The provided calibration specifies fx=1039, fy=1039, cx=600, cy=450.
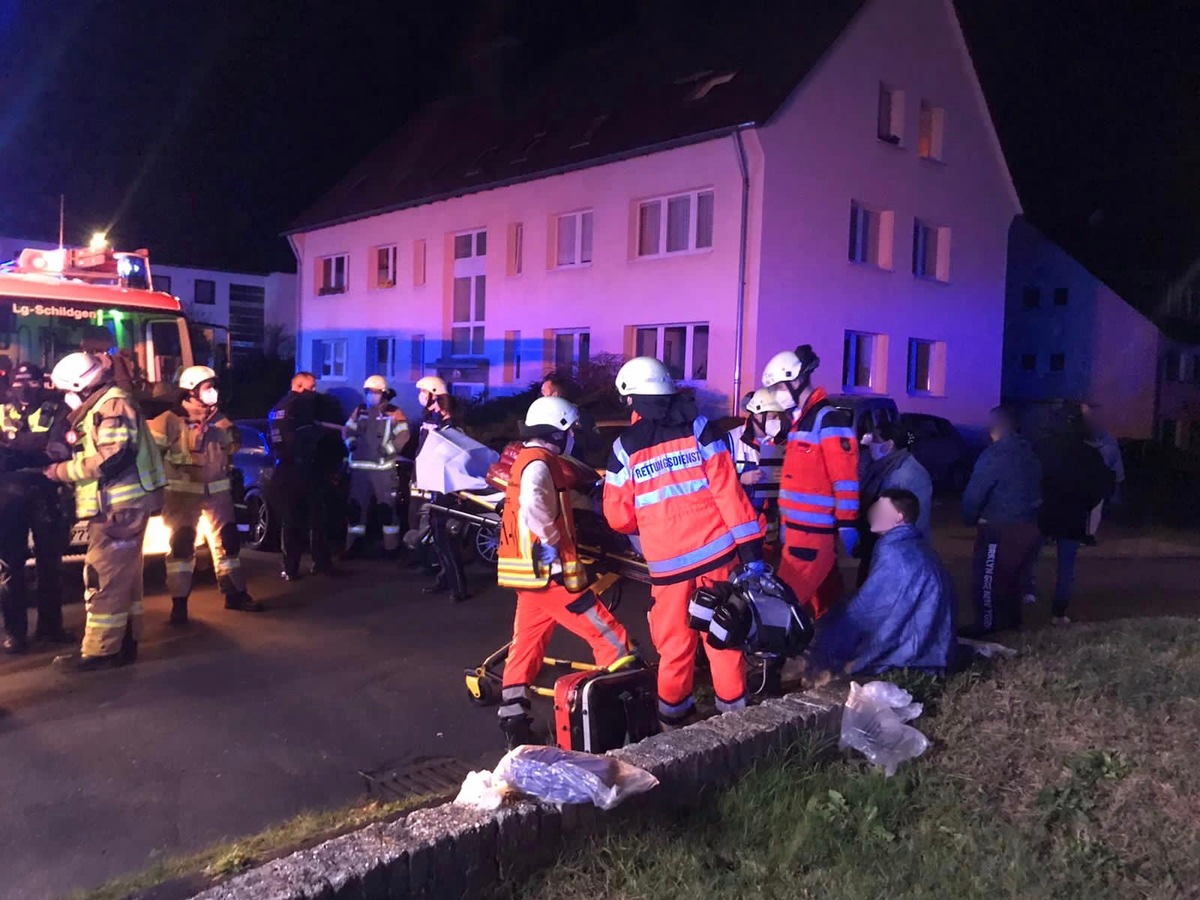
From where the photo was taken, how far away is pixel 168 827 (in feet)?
13.9

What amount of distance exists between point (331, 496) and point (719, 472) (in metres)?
7.15

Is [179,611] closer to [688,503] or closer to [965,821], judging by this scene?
[688,503]

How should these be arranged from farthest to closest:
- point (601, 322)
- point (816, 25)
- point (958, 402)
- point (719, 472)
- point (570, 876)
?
point (958, 402) < point (601, 322) < point (816, 25) < point (719, 472) < point (570, 876)

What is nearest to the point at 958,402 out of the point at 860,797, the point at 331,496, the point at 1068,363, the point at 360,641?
the point at 1068,363

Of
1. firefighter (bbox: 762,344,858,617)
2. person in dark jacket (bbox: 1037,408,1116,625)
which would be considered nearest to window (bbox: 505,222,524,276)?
person in dark jacket (bbox: 1037,408,1116,625)

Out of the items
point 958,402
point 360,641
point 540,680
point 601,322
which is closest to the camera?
point 540,680

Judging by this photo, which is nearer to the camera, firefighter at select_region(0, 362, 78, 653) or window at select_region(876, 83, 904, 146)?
firefighter at select_region(0, 362, 78, 653)

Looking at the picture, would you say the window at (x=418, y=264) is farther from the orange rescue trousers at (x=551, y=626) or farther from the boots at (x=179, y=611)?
the orange rescue trousers at (x=551, y=626)

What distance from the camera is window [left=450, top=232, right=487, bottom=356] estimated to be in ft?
81.4

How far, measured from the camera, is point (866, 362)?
2128cm

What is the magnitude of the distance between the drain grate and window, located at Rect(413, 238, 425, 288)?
73.5 feet

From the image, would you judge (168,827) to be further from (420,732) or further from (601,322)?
(601,322)

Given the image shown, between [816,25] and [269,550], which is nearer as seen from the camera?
[269,550]

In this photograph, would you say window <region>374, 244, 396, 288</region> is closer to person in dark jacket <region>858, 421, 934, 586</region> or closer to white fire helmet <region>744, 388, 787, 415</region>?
white fire helmet <region>744, 388, 787, 415</region>
